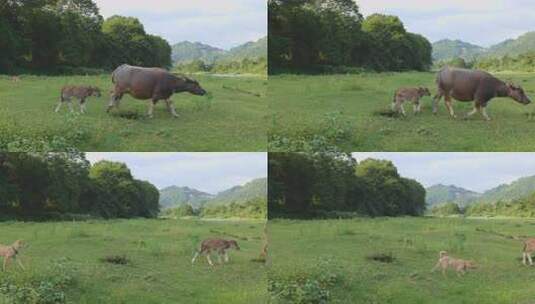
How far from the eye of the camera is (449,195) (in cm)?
912

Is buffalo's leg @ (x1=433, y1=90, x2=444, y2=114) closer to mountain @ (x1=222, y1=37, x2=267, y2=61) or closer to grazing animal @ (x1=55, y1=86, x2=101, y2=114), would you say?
mountain @ (x1=222, y1=37, x2=267, y2=61)

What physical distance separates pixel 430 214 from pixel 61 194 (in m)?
4.66

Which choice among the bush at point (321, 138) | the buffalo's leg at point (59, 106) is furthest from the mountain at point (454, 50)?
the buffalo's leg at point (59, 106)

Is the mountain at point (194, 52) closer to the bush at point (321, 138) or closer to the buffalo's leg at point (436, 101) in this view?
the bush at point (321, 138)

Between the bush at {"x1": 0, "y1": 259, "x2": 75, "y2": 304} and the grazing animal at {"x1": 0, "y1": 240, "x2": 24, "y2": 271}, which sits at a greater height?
the grazing animal at {"x1": 0, "y1": 240, "x2": 24, "y2": 271}

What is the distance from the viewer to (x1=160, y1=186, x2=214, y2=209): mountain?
9188 millimetres

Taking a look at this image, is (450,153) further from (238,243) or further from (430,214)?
(238,243)

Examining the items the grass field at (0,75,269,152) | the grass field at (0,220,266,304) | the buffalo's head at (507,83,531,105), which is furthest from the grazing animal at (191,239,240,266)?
the buffalo's head at (507,83,531,105)

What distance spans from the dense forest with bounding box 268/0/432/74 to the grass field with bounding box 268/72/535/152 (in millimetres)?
175

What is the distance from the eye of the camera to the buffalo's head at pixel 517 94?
888 cm

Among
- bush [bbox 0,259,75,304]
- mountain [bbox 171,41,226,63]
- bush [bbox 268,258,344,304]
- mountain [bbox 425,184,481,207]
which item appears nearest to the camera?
bush [bbox 0,259,75,304]

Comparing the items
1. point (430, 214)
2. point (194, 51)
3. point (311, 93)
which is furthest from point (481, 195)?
point (194, 51)

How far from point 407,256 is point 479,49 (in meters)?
2.89

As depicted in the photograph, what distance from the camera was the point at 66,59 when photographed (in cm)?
916
